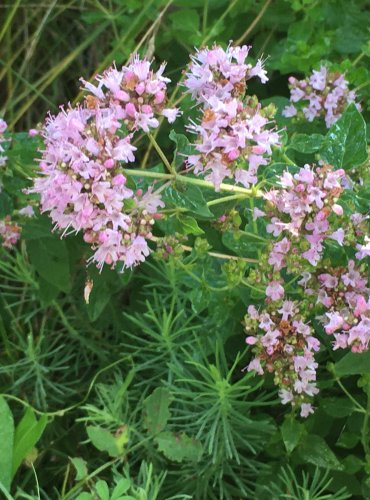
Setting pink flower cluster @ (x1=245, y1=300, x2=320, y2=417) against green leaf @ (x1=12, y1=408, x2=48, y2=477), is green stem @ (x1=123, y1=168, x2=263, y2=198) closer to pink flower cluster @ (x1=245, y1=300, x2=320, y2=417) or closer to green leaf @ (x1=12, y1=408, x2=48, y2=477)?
pink flower cluster @ (x1=245, y1=300, x2=320, y2=417)

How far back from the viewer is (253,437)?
3.60ft

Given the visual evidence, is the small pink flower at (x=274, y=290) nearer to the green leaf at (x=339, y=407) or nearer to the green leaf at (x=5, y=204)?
the green leaf at (x=339, y=407)

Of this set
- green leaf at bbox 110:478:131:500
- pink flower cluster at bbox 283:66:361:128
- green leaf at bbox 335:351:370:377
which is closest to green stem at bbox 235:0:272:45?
pink flower cluster at bbox 283:66:361:128

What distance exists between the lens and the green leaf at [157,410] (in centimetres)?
105

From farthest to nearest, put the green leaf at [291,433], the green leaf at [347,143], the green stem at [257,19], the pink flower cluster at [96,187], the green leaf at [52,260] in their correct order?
the green stem at [257,19] < the green leaf at [52,260] < the green leaf at [291,433] < the green leaf at [347,143] < the pink flower cluster at [96,187]

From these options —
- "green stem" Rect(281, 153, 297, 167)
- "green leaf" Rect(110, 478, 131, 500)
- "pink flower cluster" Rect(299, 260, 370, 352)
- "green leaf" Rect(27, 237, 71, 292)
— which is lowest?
"green leaf" Rect(110, 478, 131, 500)

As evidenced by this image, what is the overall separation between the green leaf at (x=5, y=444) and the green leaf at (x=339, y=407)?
0.46m

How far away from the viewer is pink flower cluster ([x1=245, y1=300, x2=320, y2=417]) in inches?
36.9

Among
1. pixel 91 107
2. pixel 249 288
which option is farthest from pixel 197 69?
pixel 249 288

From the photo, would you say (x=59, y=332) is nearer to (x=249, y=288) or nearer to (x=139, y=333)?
(x=139, y=333)

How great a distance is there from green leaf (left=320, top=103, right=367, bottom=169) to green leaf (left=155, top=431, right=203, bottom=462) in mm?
444

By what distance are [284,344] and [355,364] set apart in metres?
0.09

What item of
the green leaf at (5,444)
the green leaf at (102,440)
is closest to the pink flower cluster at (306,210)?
the green leaf at (102,440)

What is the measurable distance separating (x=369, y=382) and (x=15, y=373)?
0.65 metres
